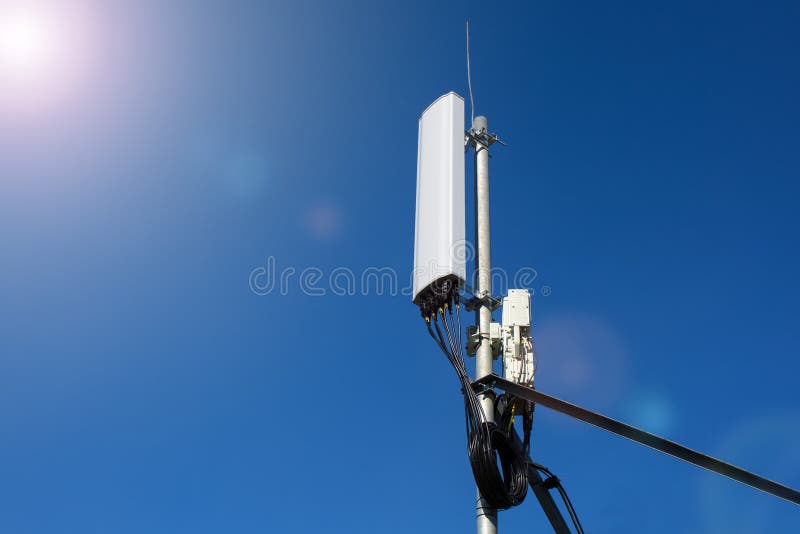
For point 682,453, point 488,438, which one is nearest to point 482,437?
point 488,438

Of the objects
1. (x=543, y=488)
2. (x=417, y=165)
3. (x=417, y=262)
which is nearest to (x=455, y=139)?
(x=417, y=165)

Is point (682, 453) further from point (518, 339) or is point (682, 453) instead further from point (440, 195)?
point (440, 195)

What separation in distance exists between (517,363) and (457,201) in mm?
2294

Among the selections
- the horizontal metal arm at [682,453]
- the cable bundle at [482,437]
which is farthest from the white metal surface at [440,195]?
the horizontal metal arm at [682,453]

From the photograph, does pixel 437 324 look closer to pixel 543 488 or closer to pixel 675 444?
pixel 543 488

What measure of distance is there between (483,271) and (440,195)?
1199 millimetres

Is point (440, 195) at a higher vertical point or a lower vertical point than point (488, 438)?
higher

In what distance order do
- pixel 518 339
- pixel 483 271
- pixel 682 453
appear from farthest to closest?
pixel 518 339
pixel 483 271
pixel 682 453

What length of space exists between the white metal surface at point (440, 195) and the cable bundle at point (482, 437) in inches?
10.2

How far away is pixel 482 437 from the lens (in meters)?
7.71

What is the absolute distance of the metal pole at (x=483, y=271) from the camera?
24.5 ft

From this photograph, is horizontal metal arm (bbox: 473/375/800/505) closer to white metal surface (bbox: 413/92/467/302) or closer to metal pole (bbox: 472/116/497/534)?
metal pole (bbox: 472/116/497/534)

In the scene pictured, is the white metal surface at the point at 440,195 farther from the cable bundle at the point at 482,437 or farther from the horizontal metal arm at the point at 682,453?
the horizontal metal arm at the point at 682,453

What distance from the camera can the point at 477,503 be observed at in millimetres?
7566
